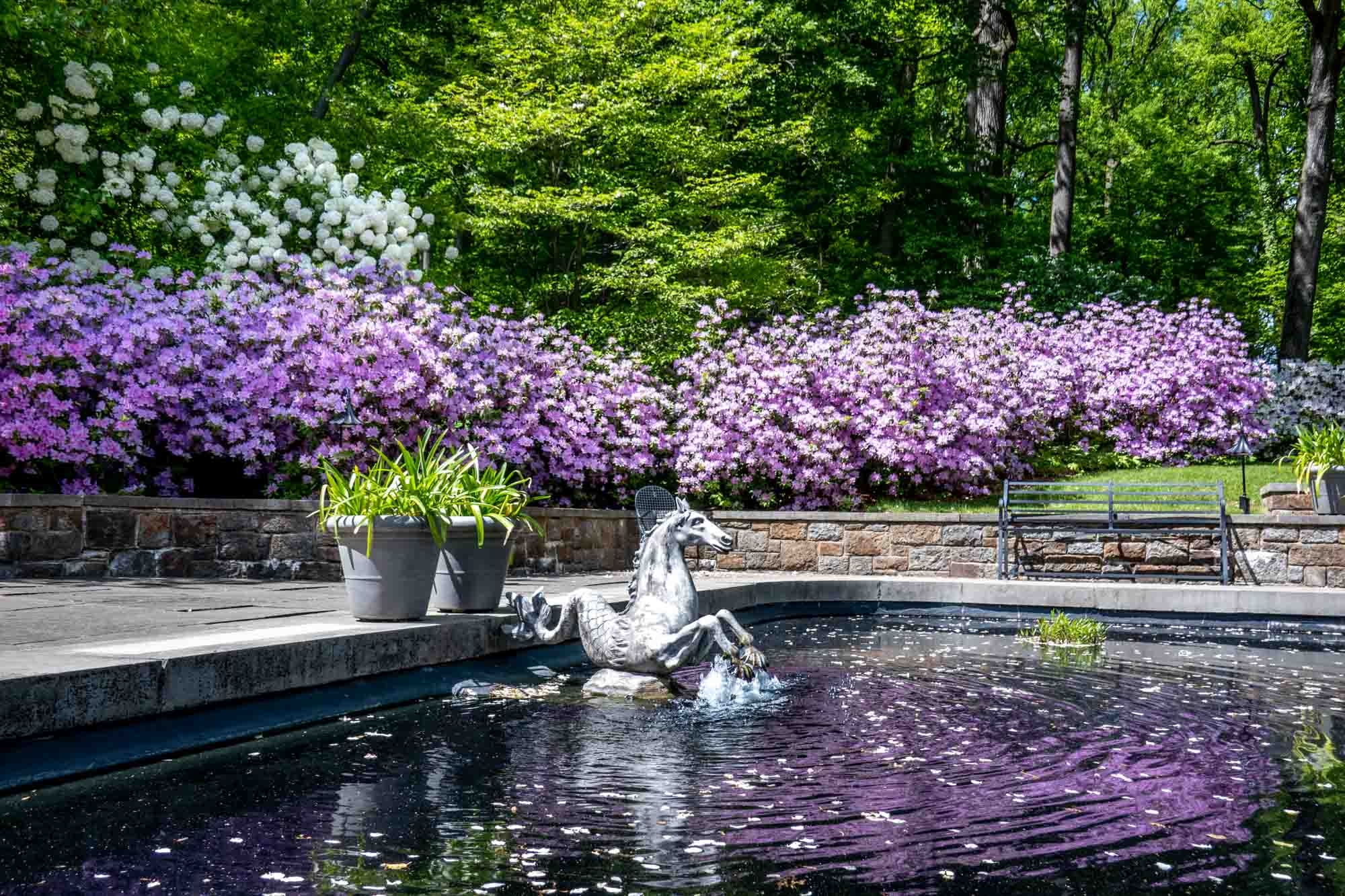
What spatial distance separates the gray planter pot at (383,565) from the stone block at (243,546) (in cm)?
357

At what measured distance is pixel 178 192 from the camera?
1324 cm

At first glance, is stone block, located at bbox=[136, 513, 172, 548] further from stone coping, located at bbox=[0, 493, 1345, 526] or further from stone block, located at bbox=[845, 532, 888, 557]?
stone block, located at bbox=[845, 532, 888, 557]

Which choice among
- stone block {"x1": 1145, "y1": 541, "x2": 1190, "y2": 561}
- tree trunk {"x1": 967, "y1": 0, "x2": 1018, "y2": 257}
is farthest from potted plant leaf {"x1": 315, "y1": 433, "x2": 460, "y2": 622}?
tree trunk {"x1": 967, "y1": 0, "x2": 1018, "y2": 257}

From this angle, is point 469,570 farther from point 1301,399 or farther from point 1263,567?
point 1301,399

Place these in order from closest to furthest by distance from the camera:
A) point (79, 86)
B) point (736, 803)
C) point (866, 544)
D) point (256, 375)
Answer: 1. point (736, 803)
2. point (256, 375)
3. point (79, 86)
4. point (866, 544)

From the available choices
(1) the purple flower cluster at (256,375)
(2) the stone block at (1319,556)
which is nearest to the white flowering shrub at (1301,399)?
(2) the stone block at (1319,556)

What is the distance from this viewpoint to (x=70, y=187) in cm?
1214

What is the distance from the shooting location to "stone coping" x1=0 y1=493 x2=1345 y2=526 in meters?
8.34

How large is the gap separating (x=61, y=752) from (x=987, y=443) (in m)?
11.7

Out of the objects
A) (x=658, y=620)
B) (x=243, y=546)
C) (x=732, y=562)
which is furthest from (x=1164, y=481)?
(x=243, y=546)

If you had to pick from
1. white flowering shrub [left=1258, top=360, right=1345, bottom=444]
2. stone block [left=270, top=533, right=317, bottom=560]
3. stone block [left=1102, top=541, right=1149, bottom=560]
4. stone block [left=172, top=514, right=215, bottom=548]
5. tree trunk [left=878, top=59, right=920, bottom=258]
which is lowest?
stone block [left=1102, top=541, right=1149, bottom=560]

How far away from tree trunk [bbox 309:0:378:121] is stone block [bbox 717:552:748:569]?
412 inches

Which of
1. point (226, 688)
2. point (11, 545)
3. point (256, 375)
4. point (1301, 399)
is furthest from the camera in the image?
point (1301, 399)

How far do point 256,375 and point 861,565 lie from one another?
6.43 metres
